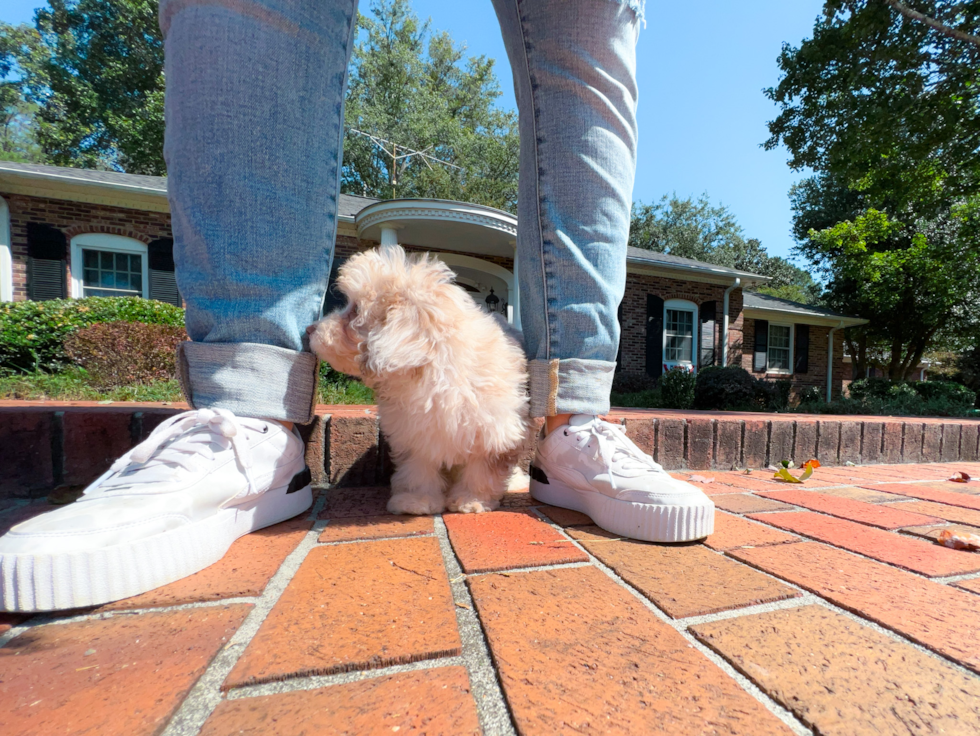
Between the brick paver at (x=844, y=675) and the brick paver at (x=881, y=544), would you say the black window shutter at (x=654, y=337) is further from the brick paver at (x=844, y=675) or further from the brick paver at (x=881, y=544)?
the brick paver at (x=844, y=675)

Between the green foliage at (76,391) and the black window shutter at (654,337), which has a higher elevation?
the black window shutter at (654,337)

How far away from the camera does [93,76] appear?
16.7 meters

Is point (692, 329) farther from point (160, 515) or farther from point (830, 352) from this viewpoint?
point (160, 515)

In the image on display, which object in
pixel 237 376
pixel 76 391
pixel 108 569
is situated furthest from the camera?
pixel 76 391

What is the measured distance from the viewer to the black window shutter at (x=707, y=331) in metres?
13.8

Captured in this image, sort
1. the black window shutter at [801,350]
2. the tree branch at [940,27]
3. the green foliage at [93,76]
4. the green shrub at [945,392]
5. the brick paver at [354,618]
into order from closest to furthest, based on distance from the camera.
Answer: the brick paver at [354,618], the tree branch at [940,27], the green shrub at [945,392], the green foliage at [93,76], the black window shutter at [801,350]

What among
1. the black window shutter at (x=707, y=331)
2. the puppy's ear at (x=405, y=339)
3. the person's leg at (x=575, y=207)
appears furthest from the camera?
the black window shutter at (x=707, y=331)

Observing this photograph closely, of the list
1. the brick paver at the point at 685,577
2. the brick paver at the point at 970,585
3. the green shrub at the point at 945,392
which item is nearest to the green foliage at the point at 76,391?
the brick paver at the point at 685,577

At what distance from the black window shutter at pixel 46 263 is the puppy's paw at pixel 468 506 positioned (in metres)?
10.4

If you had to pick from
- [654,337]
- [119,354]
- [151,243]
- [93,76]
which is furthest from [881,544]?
[93,76]

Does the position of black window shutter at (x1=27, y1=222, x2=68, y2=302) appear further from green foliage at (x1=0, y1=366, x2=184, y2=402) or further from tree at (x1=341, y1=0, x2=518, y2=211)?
tree at (x1=341, y1=0, x2=518, y2=211)

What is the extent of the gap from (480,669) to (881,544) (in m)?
1.16

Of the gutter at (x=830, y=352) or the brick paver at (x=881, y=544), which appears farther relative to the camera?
the gutter at (x=830, y=352)

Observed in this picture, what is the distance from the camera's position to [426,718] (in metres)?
0.54
